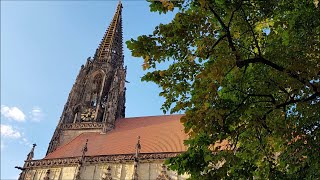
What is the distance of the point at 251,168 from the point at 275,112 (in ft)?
4.39

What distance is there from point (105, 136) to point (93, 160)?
348cm

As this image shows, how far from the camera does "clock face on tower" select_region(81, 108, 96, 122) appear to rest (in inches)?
1061

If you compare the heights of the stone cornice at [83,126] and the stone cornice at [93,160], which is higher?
the stone cornice at [83,126]

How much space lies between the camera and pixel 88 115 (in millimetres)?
27125

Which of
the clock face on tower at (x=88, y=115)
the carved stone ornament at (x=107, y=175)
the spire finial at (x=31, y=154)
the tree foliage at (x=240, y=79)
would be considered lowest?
the tree foliage at (x=240, y=79)

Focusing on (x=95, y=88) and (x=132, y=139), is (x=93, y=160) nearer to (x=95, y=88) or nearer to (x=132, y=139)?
(x=132, y=139)

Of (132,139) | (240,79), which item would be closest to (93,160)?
(132,139)

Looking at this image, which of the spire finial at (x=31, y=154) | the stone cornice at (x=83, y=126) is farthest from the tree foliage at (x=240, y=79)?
the stone cornice at (x=83, y=126)

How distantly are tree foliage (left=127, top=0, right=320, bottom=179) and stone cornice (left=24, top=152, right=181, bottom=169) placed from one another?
14.1 m

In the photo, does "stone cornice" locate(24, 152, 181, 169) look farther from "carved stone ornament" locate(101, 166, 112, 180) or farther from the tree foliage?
the tree foliage

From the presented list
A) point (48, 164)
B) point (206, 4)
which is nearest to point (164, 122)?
point (48, 164)

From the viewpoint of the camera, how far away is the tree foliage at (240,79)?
6539 mm

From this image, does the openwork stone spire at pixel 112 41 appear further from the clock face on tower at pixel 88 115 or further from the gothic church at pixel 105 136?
the clock face on tower at pixel 88 115

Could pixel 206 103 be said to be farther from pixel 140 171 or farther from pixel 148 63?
pixel 140 171
